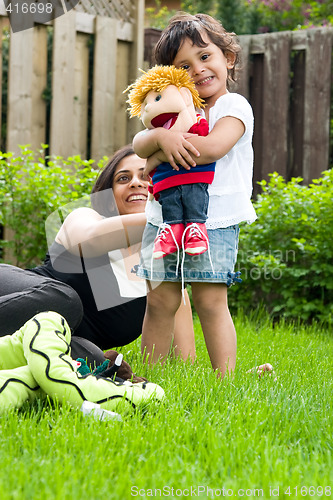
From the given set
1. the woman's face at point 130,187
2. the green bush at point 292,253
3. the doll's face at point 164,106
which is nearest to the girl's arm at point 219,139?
the doll's face at point 164,106

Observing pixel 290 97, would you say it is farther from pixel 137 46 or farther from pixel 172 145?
pixel 172 145

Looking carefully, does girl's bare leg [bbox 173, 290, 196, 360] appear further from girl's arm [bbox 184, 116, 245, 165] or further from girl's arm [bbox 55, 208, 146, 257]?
girl's arm [bbox 184, 116, 245, 165]

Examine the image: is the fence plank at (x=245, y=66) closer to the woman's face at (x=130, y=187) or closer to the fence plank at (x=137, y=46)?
the fence plank at (x=137, y=46)

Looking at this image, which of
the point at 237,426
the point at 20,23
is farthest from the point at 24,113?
the point at 237,426

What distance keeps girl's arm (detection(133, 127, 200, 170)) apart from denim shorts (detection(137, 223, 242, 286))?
0.32 metres

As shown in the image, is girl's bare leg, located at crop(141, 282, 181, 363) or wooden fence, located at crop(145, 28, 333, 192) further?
wooden fence, located at crop(145, 28, 333, 192)

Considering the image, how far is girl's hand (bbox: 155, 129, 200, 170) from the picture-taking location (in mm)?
2529

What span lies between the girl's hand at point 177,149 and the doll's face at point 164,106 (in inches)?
3.0

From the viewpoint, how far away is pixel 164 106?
260 centimetres

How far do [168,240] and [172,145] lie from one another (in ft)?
1.20

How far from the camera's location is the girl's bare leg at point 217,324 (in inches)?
105

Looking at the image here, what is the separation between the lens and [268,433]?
6.13ft

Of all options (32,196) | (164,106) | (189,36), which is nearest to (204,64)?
(189,36)

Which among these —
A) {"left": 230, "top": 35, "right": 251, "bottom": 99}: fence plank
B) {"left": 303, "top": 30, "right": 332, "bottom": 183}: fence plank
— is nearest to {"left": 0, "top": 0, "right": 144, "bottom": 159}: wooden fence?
{"left": 230, "top": 35, "right": 251, "bottom": 99}: fence plank
